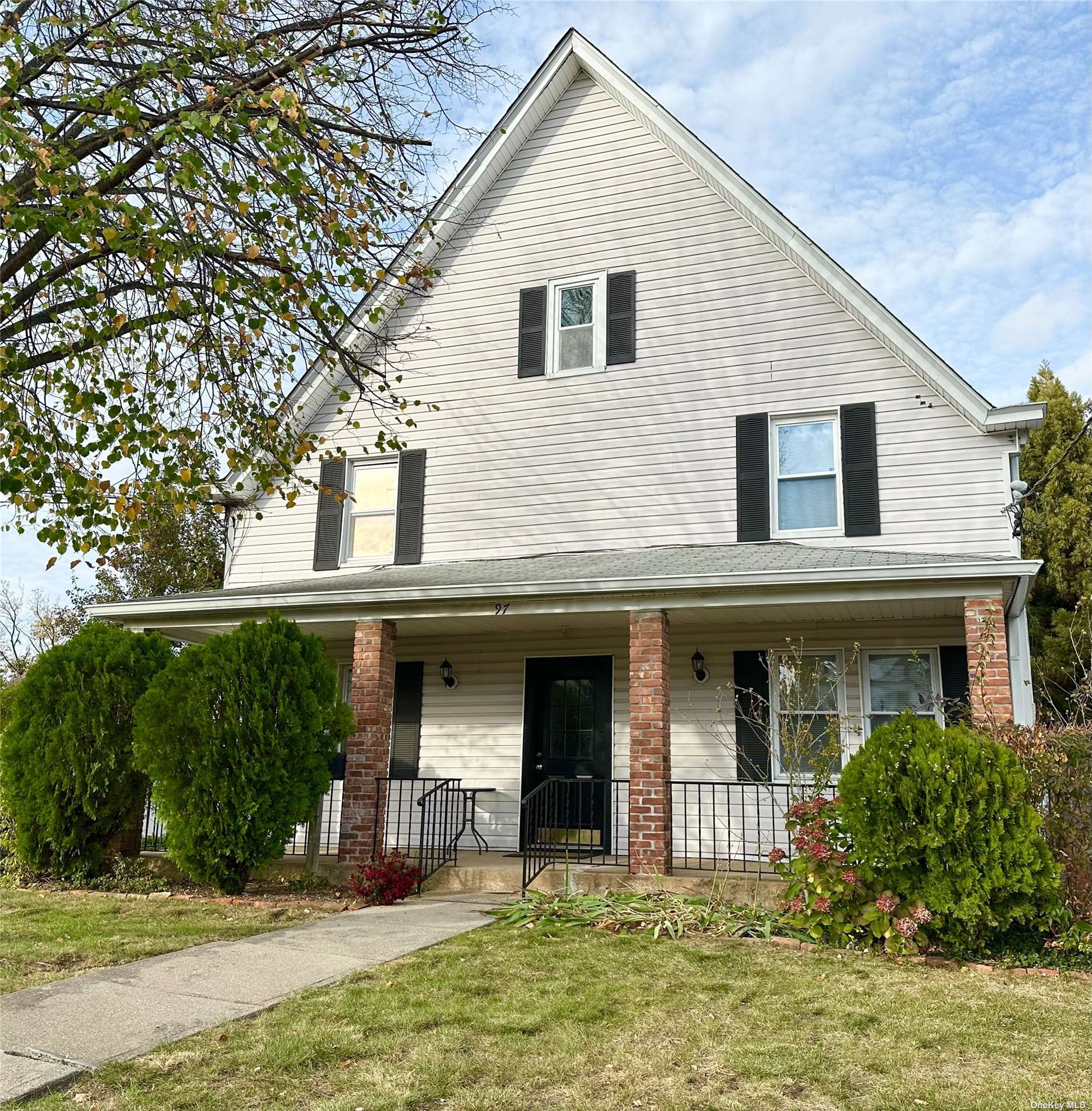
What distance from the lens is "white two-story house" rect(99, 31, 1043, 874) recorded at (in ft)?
32.4

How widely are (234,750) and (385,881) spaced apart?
73.5 inches

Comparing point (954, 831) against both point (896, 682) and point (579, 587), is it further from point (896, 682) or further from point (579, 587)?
point (579, 587)

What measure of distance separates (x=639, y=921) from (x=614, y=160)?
9825mm

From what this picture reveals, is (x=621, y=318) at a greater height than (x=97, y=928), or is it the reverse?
(x=621, y=318)

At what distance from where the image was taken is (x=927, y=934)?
6844 mm

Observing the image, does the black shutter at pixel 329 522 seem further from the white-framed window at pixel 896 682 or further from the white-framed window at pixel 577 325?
the white-framed window at pixel 896 682

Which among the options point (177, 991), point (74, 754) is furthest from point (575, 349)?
point (177, 991)

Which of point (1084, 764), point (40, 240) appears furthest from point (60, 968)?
point (1084, 764)

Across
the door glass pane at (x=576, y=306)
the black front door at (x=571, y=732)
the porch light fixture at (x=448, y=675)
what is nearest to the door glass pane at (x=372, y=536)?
the porch light fixture at (x=448, y=675)

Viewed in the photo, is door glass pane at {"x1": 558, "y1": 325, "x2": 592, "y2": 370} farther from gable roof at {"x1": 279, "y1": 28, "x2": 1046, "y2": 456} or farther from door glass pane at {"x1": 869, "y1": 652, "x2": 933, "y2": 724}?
door glass pane at {"x1": 869, "y1": 652, "x2": 933, "y2": 724}

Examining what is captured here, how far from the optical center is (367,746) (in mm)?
10133

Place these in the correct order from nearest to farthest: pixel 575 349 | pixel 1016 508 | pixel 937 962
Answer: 1. pixel 937 962
2. pixel 1016 508
3. pixel 575 349

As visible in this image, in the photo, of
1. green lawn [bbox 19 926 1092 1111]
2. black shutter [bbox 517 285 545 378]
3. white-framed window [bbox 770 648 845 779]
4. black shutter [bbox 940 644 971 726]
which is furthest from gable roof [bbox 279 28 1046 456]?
green lawn [bbox 19 926 1092 1111]

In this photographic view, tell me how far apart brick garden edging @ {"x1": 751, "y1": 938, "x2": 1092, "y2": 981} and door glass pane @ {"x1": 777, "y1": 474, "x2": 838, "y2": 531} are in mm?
5226
